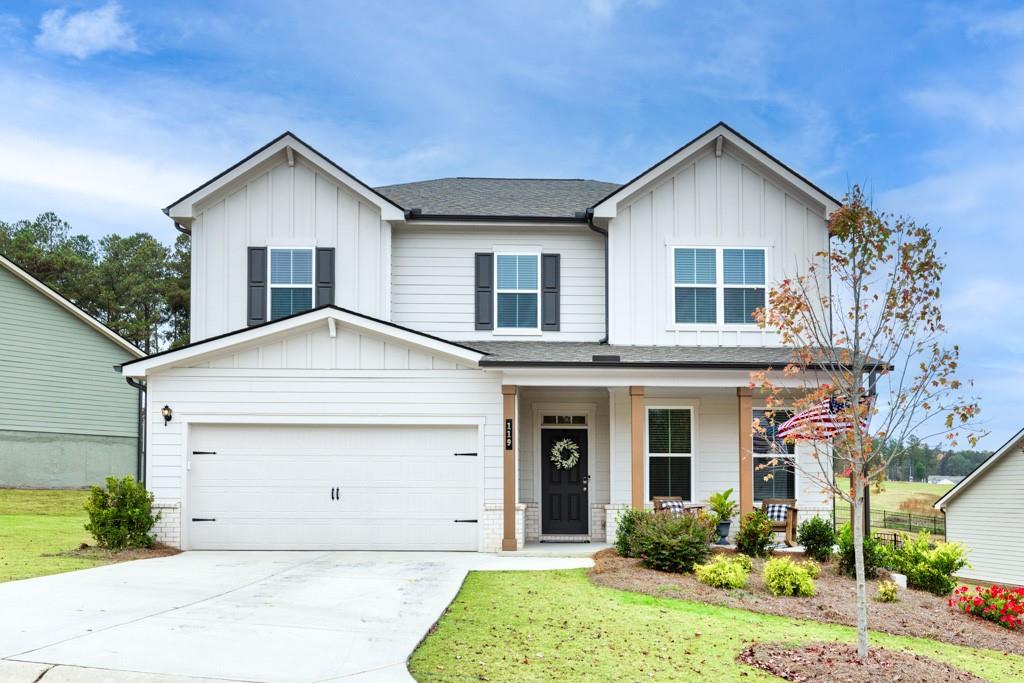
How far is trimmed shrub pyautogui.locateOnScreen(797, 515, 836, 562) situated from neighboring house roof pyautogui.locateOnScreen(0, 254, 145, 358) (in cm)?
2086

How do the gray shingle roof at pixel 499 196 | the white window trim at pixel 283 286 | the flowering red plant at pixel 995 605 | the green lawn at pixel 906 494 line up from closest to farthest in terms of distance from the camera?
the flowering red plant at pixel 995 605 → the white window trim at pixel 283 286 → the gray shingle roof at pixel 499 196 → the green lawn at pixel 906 494

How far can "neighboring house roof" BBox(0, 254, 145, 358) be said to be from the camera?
27.6 metres

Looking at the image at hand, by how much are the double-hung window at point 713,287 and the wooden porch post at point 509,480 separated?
402cm

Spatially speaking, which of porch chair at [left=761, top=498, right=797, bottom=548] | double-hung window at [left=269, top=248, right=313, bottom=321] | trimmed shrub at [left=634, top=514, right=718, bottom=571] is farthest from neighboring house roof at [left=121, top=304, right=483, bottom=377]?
porch chair at [left=761, top=498, right=797, bottom=548]

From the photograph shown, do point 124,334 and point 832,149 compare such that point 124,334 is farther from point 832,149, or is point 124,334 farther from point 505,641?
point 505,641

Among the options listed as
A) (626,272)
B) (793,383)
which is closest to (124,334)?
(626,272)

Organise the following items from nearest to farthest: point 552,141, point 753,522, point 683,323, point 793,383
A: point 753,522 < point 793,383 < point 683,323 < point 552,141

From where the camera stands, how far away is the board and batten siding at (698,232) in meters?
17.9

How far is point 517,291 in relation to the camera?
1862 centimetres

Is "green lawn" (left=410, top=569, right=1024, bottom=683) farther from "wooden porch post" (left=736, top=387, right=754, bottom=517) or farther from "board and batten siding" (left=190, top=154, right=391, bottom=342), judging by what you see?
"board and batten siding" (left=190, top=154, right=391, bottom=342)

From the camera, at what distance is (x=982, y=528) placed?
37.4 m

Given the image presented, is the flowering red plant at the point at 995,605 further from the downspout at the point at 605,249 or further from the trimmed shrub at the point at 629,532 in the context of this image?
the downspout at the point at 605,249

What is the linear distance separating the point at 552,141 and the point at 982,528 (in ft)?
82.4

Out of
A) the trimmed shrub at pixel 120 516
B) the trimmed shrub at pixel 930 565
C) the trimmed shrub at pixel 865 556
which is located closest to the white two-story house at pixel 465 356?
the trimmed shrub at pixel 120 516
